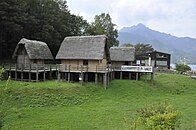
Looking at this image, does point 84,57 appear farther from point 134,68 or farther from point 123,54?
point 123,54

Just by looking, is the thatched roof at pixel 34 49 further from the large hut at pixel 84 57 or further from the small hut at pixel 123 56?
the small hut at pixel 123 56

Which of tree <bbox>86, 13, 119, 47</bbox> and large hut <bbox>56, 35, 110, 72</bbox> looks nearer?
large hut <bbox>56, 35, 110, 72</bbox>

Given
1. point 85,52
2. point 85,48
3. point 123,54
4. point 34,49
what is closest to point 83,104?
point 85,52

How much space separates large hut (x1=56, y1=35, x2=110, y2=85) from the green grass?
2575 mm

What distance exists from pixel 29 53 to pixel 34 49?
4.64 ft

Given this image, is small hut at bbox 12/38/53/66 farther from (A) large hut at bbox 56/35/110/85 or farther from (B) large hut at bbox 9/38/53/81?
(A) large hut at bbox 56/35/110/85

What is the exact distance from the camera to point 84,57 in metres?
34.6

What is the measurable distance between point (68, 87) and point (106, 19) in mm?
37314

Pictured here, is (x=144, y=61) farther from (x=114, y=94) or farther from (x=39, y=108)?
(x=39, y=108)

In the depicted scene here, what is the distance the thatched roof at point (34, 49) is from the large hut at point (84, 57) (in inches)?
93.2

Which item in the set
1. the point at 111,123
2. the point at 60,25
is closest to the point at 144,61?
the point at 60,25

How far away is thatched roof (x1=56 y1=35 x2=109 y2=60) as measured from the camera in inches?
1350

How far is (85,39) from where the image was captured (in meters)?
36.5

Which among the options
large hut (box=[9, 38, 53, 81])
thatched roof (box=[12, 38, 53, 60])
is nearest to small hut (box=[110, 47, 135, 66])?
thatched roof (box=[12, 38, 53, 60])
